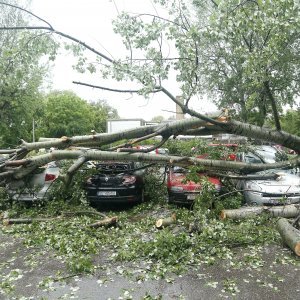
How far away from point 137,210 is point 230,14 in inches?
216

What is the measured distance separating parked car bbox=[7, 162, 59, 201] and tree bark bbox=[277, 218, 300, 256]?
5371 millimetres

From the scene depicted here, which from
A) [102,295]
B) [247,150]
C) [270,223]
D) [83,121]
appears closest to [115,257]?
[102,295]

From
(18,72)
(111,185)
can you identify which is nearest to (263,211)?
(111,185)

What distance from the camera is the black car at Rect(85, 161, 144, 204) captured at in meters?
9.08

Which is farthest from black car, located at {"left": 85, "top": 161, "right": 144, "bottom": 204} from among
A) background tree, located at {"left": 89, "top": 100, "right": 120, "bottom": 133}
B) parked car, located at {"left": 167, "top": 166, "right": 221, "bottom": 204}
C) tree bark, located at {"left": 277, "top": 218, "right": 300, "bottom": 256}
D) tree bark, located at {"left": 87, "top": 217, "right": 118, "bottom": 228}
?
background tree, located at {"left": 89, "top": 100, "right": 120, "bottom": 133}

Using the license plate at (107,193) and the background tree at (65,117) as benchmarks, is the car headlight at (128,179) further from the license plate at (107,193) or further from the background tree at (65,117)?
the background tree at (65,117)

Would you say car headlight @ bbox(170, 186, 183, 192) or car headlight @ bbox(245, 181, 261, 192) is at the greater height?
car headlight @ bbox(245, 181, 261, 192)

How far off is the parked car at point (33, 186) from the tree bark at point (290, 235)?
211 inches

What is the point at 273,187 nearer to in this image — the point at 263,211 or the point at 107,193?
the point at 263,211

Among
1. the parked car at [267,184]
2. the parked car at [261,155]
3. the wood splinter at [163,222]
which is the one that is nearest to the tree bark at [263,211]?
the parked car at [267,184]

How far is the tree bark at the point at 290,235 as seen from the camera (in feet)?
16.8

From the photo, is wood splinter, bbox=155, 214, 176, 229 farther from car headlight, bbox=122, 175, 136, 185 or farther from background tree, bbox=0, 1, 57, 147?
background tree, bbox=0, 1, 57, 147

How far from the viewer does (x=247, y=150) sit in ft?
29.2

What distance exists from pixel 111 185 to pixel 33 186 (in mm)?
1925
